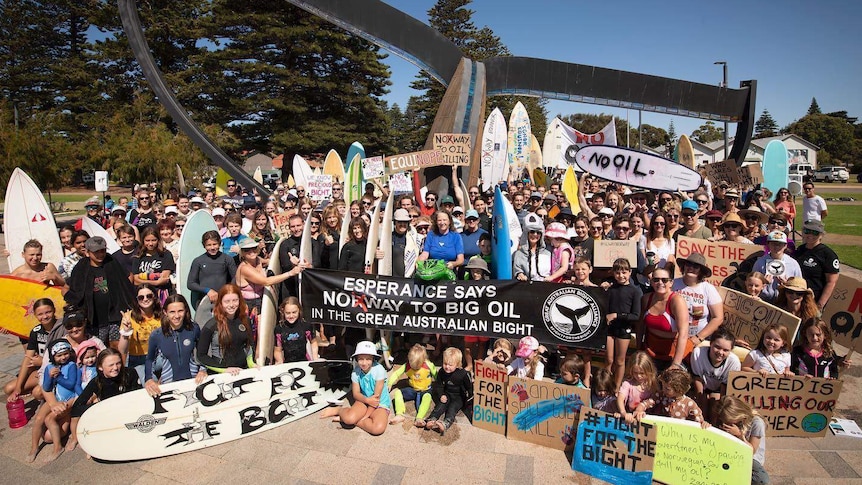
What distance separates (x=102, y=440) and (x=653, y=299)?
525 cm

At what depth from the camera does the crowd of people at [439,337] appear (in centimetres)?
435

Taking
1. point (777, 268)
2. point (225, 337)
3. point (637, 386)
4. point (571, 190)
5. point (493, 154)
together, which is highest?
point (493, 154)

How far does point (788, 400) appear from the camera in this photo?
422 centimetres

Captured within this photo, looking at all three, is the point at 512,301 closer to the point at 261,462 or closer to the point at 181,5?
the point at 261,462

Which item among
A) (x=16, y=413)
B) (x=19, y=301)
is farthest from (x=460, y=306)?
(x=19, y=301)

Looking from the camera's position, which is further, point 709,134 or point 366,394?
point 709,134

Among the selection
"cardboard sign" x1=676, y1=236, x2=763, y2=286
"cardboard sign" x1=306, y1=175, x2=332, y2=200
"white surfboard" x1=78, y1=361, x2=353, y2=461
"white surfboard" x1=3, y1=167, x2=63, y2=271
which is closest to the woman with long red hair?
"white surfboard" x1=78, y1=361, x2=353, y2=461

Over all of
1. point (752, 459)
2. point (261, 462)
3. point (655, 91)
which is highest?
point (655, 91)

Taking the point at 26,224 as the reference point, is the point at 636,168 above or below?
above

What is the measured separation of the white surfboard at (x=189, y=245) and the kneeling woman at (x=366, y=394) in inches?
99.9

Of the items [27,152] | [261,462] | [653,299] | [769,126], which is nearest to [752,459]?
[653,299]

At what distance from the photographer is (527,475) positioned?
3.90 meters

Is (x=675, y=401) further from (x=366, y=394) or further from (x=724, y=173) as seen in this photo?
(x=724, y=173)

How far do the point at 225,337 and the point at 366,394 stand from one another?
153 cm
